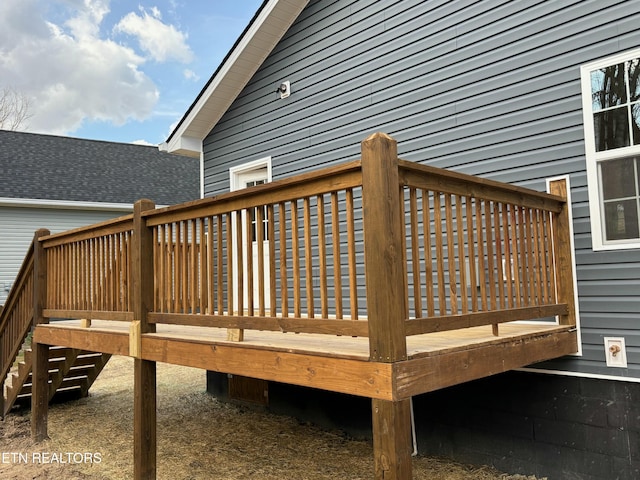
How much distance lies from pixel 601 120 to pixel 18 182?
13.9m

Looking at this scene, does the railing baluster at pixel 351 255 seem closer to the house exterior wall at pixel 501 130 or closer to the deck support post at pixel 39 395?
the house exterior wall at pixel 501 130

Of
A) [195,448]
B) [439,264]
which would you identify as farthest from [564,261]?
[195,448]

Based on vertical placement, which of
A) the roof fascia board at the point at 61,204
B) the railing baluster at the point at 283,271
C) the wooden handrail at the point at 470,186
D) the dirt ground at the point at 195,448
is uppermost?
the roof fascia board at the point at 61,204

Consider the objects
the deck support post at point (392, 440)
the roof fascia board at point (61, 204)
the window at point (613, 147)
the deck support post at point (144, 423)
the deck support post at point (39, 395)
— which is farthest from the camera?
the roof fascia board at point (61, 204)

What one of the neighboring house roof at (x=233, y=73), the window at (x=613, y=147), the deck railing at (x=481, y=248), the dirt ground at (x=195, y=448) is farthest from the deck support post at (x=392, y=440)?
the neighboring house roof at (x=233, y=73)

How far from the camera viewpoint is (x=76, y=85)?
63719mm

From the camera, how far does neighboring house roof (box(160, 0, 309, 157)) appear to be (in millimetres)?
6371

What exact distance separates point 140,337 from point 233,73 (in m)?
4.06

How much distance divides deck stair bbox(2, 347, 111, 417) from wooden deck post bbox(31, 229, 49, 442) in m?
0.23

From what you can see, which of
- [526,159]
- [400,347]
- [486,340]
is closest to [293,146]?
[526,159]

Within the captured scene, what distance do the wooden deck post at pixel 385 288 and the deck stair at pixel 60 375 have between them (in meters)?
5.35

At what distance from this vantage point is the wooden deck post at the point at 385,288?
8.04 feet

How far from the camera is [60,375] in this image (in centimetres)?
702

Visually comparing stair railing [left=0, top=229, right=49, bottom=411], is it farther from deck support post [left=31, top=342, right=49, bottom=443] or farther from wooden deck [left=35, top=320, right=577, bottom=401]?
wooden deck [left=35, top=320, right=577, bottom=401]
